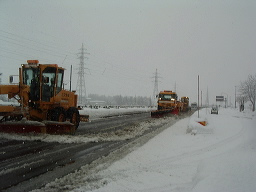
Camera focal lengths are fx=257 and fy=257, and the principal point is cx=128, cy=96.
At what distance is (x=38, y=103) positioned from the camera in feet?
38.8

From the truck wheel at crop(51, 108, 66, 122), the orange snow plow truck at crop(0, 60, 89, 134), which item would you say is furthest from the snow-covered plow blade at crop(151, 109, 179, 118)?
the truck wheel at crop(51, 108, 66, 122)

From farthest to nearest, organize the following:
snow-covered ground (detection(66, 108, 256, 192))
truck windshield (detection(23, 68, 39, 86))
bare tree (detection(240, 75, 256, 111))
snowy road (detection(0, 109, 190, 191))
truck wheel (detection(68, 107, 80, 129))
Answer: bare tree (detection(240, 75, 256, 111)), truck wheel (detection(68, 107, 80, 129)), truck windshield (detection(23, 68, 39, 86)), snowy road (detection(0, 109, 190, 191)), snow-covered ground (detection(66, 108, 256, 192))

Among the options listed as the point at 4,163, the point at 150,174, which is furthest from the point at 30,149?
the point at 150,174

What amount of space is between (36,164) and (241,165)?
4.84m

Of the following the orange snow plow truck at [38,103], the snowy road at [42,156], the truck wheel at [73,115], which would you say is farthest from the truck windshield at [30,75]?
the snowy road at [42,156]

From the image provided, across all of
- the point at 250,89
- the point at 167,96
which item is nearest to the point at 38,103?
the point at 167,96

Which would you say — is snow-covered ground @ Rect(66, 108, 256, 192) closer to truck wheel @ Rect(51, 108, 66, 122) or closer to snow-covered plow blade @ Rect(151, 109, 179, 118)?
truck wheel @ Rect(51, 108, 66, 122)

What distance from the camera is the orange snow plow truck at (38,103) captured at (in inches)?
421

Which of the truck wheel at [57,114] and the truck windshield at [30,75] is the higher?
the truck windshield at [30,75]

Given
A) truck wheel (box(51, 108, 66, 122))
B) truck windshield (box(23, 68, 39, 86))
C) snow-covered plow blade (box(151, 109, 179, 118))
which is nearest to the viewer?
truck wheel (box(51, 108, 66, 122))

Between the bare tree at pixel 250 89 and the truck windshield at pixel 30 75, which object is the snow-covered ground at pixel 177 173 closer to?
the truck windshield at pixel 30 75

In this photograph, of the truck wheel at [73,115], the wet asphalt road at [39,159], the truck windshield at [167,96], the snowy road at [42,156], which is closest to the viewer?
the wet asphalt road at [39,159]

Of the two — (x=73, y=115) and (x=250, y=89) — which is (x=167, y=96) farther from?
(x=250, y=89)

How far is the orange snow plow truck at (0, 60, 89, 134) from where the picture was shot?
10703 mm
